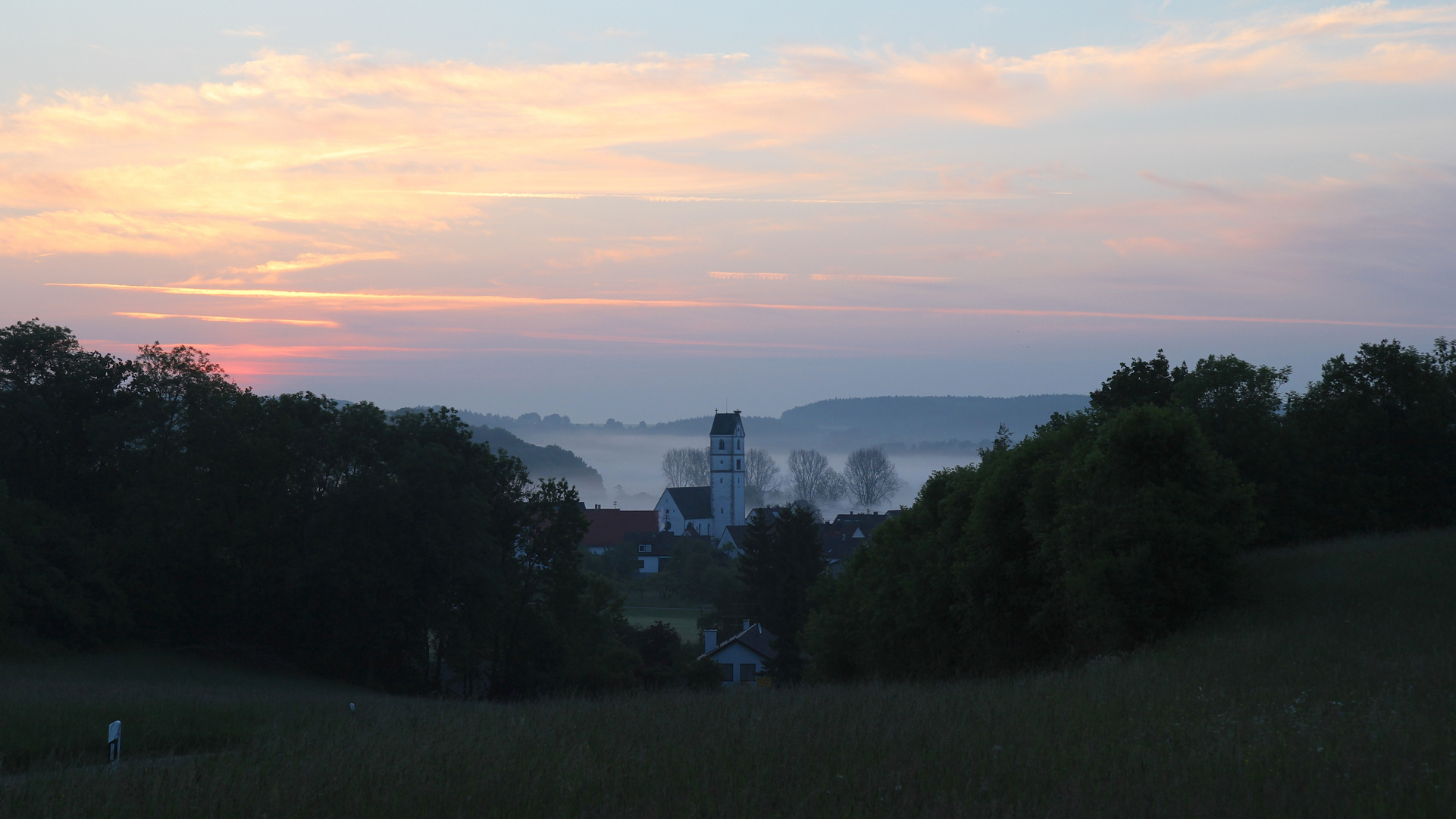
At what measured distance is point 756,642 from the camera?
224ft

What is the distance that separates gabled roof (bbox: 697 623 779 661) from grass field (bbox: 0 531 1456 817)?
46.2m

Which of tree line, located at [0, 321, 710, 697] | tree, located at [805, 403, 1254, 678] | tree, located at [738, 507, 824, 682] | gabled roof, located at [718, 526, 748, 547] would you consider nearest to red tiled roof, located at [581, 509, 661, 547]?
gabled roof, located at [718, 526, 748, 547]

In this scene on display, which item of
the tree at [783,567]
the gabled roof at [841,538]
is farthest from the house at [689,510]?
the tree at [783,567]

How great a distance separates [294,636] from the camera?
41844 millimetres

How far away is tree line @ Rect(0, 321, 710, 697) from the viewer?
128ft

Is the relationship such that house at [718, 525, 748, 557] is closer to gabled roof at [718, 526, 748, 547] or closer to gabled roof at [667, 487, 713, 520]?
gabled roof at [718, 526, 748, 547]

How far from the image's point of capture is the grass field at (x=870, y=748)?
27.9 feet

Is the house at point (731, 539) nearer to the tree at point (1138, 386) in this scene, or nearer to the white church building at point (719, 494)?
the white church building at point (719, 494)

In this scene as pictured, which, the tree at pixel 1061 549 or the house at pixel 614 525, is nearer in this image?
the tree at pixel 1061 549

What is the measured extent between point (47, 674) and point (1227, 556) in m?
30.5

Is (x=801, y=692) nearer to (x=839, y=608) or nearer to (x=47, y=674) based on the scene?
(x=47, y=674)

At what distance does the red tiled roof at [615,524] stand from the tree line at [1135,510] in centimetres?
10582

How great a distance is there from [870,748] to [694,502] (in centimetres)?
16499

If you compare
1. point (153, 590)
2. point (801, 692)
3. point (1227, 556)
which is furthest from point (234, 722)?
point (153, 590)
